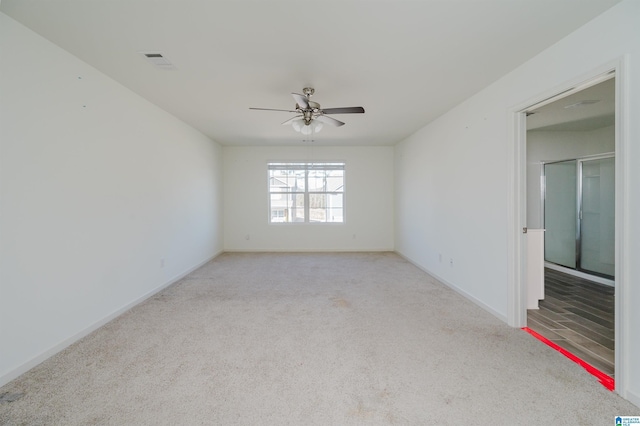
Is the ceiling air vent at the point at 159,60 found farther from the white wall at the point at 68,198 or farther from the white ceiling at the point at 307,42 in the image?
the white wall at the point at 68,198

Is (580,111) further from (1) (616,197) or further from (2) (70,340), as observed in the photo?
(2) (70,340)

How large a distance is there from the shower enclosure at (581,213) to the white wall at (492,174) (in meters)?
2.36

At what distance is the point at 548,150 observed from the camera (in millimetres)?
4941

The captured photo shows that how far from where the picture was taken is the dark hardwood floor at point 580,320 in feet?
7.17

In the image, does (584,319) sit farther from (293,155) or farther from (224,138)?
(224,138)

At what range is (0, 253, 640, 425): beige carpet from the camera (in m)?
1.57

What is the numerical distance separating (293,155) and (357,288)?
3.82m

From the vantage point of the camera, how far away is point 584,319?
278 centimetres

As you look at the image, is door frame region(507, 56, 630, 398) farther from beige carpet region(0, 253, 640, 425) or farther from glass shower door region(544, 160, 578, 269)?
glass shower door region(544, 160, 578, 269)

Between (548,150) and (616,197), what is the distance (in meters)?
4.05

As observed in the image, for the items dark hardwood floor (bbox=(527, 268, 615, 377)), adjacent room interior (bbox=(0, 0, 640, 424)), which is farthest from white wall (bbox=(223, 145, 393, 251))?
dark hardwood floor (bbox=(527, 268, 615, 377))

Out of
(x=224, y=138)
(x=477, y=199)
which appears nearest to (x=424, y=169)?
(x=477, y=199)

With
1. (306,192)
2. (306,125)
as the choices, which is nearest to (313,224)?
(306,192)

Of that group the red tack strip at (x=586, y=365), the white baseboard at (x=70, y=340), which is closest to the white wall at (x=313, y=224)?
the white baseboard at (x=70, y=340)
